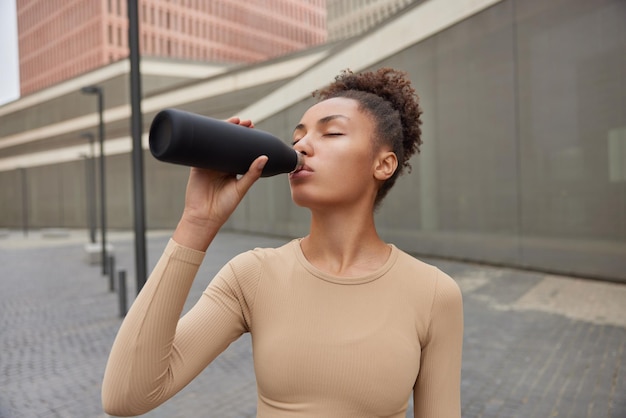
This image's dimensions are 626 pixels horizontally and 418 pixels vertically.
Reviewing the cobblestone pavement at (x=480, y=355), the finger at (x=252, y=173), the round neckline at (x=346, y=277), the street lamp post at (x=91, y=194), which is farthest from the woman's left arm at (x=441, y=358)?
the street lamp post at (x=91, y=194)

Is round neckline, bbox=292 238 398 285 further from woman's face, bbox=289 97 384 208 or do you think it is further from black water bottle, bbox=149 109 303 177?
Result: black water bottle, bbox=149 109 303 177

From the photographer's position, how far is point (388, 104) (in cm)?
164

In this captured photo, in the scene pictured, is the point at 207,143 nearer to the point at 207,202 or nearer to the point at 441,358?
the point at 207,202

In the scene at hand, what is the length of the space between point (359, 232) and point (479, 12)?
42.9 ft

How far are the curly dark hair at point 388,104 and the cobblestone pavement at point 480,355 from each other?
3.59 meters

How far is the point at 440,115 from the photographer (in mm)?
14195

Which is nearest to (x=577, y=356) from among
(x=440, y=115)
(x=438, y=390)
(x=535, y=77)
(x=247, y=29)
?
(x=438, y=390)

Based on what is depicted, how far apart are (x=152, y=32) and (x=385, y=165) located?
74027 millimetres

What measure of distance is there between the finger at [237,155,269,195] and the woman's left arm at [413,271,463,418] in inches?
26.2

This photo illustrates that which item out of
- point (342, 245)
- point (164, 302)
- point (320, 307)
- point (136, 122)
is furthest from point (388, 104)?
point (136, 122)

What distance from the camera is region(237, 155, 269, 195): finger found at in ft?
3.92

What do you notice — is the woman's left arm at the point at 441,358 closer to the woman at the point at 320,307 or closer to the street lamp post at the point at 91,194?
the woman at the point at 320,307

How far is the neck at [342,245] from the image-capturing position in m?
1.55

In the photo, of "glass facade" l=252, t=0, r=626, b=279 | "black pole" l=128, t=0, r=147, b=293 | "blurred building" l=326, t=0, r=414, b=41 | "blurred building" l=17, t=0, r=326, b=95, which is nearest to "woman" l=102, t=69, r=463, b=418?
"black pole" l=128, t=0, r=147, b=293
